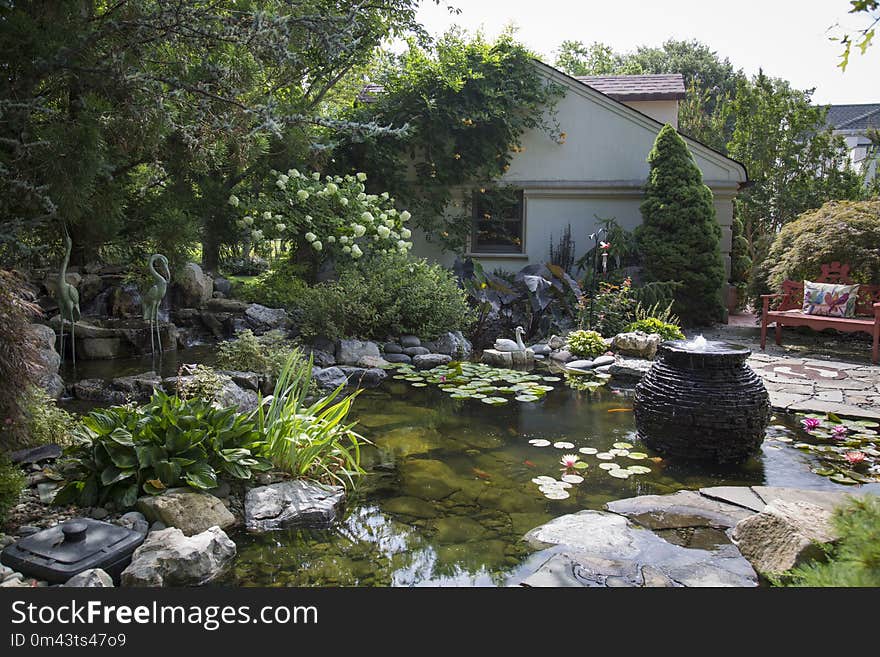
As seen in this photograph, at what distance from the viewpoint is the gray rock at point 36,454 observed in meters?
4.11

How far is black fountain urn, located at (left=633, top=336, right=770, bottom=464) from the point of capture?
188 inches

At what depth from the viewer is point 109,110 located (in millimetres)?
5500

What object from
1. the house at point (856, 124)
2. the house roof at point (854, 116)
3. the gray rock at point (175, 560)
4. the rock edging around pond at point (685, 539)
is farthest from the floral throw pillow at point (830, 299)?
the house roof at point (854, 116)

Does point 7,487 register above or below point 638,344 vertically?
below

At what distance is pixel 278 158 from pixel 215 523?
804 cm

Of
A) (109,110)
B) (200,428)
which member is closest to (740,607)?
(200,428)

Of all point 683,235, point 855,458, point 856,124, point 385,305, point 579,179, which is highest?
point 856,124

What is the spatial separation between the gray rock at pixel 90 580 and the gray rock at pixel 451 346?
20.7 feet

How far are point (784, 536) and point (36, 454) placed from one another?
4369mm

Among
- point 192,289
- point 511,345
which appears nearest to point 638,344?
point 511,345

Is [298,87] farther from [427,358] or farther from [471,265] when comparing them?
[427,358]

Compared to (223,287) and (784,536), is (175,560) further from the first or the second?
(223,287)

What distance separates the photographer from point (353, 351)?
823 centimetres

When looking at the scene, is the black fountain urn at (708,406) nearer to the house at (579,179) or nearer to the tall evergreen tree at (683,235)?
the tall evergreen tree at (683,235)
